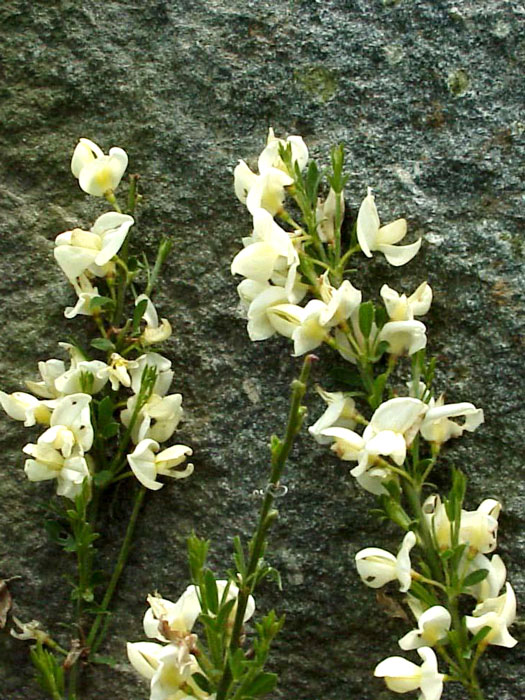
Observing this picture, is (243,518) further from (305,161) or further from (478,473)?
(305,161)

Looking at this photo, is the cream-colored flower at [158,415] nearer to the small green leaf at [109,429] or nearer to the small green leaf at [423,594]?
A: the small green leaf at [109,429]

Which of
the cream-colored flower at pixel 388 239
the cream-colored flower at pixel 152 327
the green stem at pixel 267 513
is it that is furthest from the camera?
the cream-colored flower at pixel 152 327

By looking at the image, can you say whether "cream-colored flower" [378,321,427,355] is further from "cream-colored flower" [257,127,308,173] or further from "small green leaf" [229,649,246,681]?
"small green leaf" [229,649,246,681]

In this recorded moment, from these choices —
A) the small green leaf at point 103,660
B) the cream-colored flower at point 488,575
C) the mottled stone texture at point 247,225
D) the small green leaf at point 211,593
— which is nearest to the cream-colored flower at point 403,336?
the mottled stone texture at point 247,225

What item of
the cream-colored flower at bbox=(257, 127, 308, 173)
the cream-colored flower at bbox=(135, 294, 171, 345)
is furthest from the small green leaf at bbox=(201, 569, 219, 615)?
the cream-colored flower at bbox=(257, 127, 308, 173)

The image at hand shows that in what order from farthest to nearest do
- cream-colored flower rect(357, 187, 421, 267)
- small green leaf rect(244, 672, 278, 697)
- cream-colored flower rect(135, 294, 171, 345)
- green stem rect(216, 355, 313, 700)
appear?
cream-colored flower rect(135, 294, 171, 345)
cream-colored flower rect(357, 187, 421, 267)
small green leaf rect(244, 672, 278, 697)
green stem rect(216, 355, 313, 700)

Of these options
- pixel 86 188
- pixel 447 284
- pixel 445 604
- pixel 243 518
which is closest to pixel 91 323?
pixel 86 188
